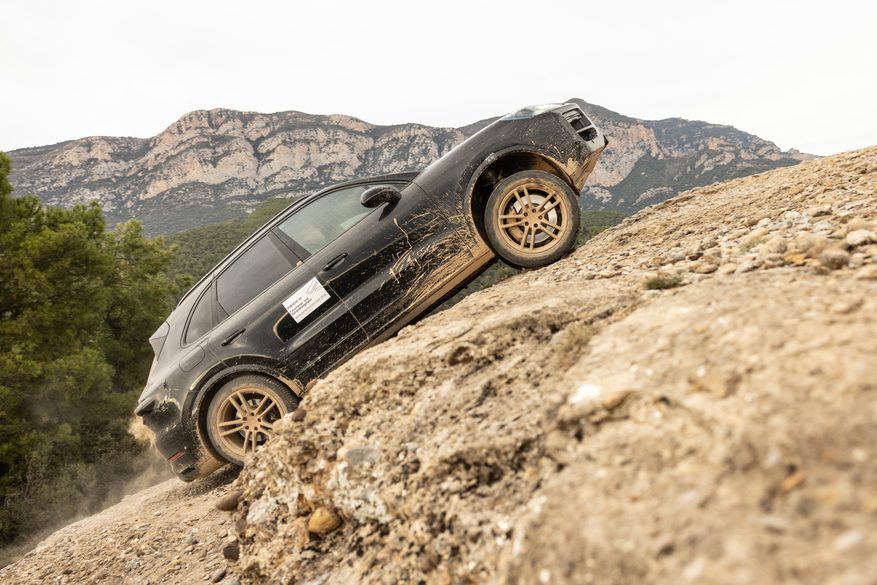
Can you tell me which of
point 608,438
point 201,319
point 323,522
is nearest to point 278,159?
point 201,319

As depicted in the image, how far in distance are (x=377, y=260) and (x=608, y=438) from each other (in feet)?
9.04

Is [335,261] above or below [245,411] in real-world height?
above

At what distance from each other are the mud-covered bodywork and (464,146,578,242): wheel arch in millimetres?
13

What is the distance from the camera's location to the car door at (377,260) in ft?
13.0

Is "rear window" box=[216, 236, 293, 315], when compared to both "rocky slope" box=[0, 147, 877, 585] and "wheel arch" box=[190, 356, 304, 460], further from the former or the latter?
"rocky slope" box=[0, 147, 877, 585]

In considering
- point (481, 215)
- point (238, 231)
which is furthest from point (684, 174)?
point (481, 215)

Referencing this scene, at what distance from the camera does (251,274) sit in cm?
430

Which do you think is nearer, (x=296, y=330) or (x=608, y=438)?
(x=608, y=438)

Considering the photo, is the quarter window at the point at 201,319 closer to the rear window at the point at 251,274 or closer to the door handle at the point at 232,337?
the rear window at the point at 251,274

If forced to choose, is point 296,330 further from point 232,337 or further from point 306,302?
point 232,337

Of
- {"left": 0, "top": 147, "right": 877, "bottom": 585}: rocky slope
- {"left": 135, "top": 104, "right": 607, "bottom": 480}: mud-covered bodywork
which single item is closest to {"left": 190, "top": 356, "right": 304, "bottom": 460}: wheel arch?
{"left": 135, "top": 104, "right": 607, "bottom": 480}: mud-covered bodywork

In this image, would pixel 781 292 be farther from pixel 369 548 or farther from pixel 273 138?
pixel 273 138

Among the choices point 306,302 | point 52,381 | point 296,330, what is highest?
point 52,381

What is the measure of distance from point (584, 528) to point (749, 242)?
2438 millimetres
